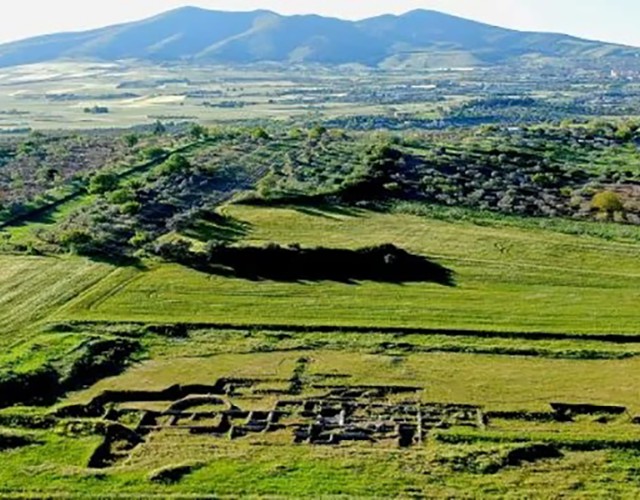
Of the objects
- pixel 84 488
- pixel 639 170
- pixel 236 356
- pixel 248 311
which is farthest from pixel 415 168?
pixel 84 488

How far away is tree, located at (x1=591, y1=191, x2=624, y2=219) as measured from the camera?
86375 millimetres

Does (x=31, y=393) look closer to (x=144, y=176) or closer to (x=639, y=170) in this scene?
(x=144, y=176)

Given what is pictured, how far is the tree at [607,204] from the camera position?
283ft

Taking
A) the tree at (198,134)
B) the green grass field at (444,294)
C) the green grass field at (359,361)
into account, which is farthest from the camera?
the tree at (198,134)

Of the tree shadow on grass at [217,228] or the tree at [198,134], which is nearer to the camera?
the tree shadow on grass at [217,228]

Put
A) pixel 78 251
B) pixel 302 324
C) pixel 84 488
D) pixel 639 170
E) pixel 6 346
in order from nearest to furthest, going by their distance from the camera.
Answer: pixel 84 488, pixel 6 346, pixel 302 324, pixel 78 251, pixel 639 170

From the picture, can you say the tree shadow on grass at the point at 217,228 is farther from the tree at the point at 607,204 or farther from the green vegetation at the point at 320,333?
the tree at the point at 607,204

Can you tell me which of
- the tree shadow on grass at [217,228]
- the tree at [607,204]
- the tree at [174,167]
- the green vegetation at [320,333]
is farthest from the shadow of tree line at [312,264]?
the tree at [174,167]

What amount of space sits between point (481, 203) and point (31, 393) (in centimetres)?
5195

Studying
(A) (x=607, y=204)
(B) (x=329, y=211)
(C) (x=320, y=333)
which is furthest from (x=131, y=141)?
(C) (x=320, y=333)

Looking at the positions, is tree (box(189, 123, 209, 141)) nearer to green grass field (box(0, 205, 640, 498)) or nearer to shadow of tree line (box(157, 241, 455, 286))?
green grass field (box(0, 205, 640, 498))

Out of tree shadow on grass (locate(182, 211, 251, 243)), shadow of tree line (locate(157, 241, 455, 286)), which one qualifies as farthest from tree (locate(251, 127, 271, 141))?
shadow of tree line (locate(157, 241, 455, 286))

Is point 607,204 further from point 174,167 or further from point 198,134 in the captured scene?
point 198,134

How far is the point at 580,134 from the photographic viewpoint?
141m
